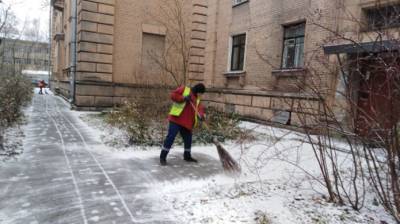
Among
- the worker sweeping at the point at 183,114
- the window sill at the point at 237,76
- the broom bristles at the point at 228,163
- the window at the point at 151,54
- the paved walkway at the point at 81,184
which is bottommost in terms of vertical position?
the paved walkway at the point at 81,184

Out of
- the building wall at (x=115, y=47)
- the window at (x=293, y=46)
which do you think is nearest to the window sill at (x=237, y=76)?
the window at (x=293, y=46)

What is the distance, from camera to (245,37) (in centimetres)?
1302

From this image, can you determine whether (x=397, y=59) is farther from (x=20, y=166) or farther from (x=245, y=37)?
(x=245, y=37)

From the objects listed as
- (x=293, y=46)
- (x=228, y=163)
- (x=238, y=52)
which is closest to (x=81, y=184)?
(x=228, y=163)

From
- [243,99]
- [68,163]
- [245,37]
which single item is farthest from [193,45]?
[68,163]

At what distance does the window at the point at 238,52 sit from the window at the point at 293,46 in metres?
2.52

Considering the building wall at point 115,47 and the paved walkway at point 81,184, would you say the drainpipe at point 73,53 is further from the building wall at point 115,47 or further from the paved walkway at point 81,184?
the paved walkway at point 81,184

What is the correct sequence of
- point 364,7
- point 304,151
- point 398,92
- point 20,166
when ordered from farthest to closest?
point 364,7, point 304,151, point 20,166, point 398,92

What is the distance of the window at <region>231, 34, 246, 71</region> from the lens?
43.6ft

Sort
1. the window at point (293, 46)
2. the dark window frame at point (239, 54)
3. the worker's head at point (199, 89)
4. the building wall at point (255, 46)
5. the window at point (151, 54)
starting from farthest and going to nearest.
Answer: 1. the window at point (151, 54)
2. the dark window frame at point (239, 54)
3. the window at point (293, 46)
4. the building wall at point (255, 46)
5. the worker's head at point (199, 89)

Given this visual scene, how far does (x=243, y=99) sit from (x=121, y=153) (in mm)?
7544

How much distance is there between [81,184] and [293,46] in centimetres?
902

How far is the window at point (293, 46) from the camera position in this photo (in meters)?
10.3

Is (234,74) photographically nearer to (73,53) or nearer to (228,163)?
(73,53)
